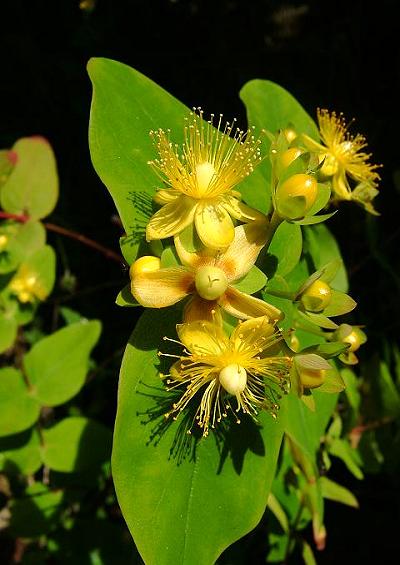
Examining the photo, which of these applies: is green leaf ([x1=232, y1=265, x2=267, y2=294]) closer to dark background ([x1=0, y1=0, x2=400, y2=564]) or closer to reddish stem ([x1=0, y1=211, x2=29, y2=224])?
reddish stem ([x1=0, y1=211, x2=29, y2=224])

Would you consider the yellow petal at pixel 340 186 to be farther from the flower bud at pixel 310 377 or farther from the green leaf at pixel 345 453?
the green leaf at pixel 345 453

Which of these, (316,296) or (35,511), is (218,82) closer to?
(316,296)

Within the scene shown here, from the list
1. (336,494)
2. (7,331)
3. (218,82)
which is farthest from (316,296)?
(218,82)

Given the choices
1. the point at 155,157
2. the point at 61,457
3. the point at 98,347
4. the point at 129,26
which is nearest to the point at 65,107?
the point at 129,26

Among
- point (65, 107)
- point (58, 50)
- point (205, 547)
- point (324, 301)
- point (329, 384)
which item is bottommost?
point (205, 547)

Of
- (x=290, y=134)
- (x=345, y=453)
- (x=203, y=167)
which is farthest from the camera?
(x=345, y=453)

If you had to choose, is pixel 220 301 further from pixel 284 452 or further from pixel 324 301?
pixel 284 452
